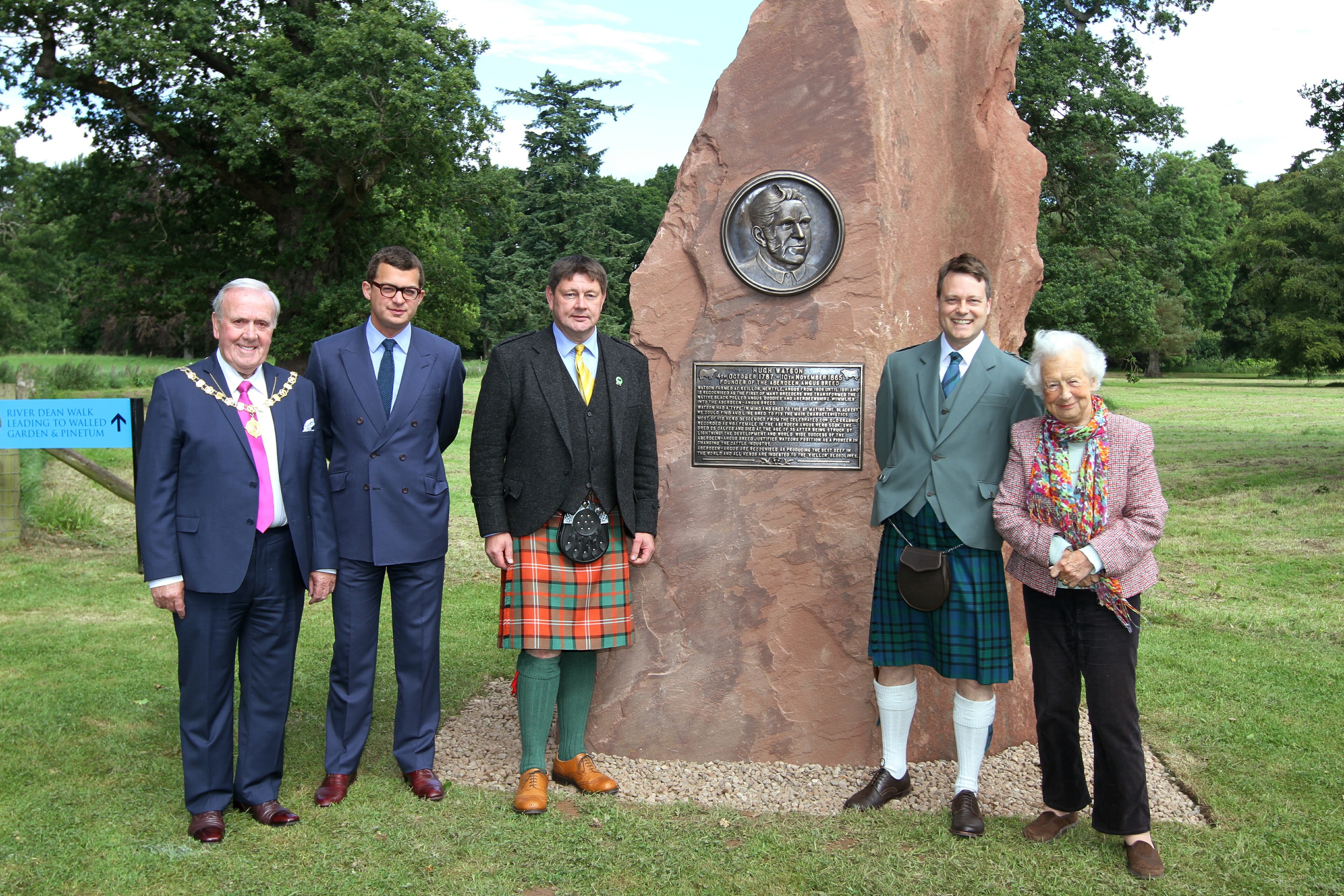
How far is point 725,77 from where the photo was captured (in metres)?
4.51

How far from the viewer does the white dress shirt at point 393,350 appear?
3982 mm

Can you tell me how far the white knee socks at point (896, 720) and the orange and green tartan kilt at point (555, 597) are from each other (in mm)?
1112

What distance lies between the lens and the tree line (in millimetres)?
16125

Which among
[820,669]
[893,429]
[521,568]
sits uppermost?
[893,429]

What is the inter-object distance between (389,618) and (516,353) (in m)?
4.14

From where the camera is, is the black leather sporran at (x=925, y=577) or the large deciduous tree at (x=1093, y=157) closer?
the black leather sporran at (x=925, y=577)

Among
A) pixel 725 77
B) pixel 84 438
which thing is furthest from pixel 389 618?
pixel 725 77

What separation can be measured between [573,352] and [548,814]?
1.88 m

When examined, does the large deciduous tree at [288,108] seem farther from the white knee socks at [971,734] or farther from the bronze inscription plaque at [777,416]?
the white knee socks at [971,734]

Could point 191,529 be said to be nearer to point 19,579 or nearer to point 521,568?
point 521,568

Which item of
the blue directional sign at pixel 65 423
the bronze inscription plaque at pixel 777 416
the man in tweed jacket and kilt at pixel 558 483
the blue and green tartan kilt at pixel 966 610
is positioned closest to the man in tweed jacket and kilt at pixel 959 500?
the blue and green tartan kilt at pixel 966 610

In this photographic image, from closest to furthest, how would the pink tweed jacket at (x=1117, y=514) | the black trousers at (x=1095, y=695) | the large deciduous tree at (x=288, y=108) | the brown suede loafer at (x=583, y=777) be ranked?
the pink tweed jacket at (x=1117, y=514)
the black trousers at (x=1095, y=695)
the brown suede loafer at (x=583, y=777)
the large deciduous tree at (x=288, y=108)

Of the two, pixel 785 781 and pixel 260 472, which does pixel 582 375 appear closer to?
pixel 260 472

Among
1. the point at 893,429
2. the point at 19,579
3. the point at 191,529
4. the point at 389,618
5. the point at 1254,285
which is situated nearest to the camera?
the point at 191,529
